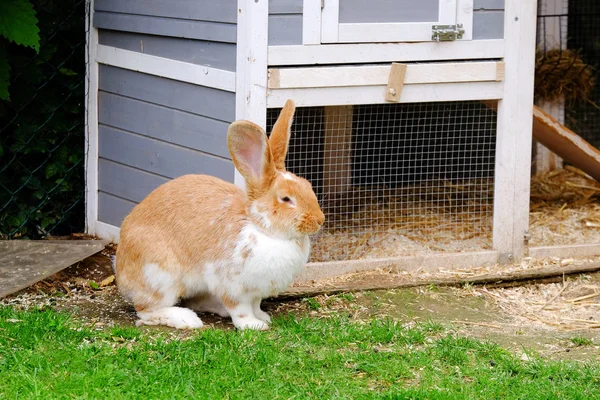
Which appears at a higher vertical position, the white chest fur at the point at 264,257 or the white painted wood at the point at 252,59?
the white painted wood at the point at 252,59

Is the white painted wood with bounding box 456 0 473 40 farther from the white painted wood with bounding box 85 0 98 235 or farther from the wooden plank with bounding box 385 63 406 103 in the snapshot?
the white painted wood with bounding box 85 0 98 235

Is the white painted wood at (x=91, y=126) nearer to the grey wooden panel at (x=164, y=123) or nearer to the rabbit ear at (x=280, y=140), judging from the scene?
the grey wooden panel at (x=164, y=123)

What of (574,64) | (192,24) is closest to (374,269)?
(192,24)

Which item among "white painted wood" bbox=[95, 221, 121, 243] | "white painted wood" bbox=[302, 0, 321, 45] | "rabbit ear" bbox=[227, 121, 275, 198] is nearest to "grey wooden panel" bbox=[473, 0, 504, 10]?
"white painted wood" bbox=[302, 0, 321, 45]

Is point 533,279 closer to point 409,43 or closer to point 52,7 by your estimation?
point 409,43

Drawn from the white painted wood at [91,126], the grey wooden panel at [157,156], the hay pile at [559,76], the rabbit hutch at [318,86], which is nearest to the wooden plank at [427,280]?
the rabbit hutch at [318,86]

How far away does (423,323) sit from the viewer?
14.1 ft

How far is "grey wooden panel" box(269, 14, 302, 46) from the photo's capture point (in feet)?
15.1

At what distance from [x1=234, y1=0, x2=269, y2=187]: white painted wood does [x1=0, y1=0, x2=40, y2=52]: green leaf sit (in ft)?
3.35

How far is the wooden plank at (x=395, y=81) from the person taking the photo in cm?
484

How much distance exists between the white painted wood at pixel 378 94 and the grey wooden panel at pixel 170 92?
264mm

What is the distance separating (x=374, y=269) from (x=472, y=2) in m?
1.44

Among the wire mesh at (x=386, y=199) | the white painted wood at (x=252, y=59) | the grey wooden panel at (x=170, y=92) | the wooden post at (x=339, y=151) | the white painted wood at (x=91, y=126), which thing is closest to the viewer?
the white painted wood at (x=252, y=59)

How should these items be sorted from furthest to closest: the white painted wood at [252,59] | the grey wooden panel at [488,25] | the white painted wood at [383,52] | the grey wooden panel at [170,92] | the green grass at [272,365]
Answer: the grey wooden panel at [488,25]
the grey wooden panel at [170,92]
the white painted wood at [383,52]
the white painted wood at [252,59]
the green grass at [272,365]
